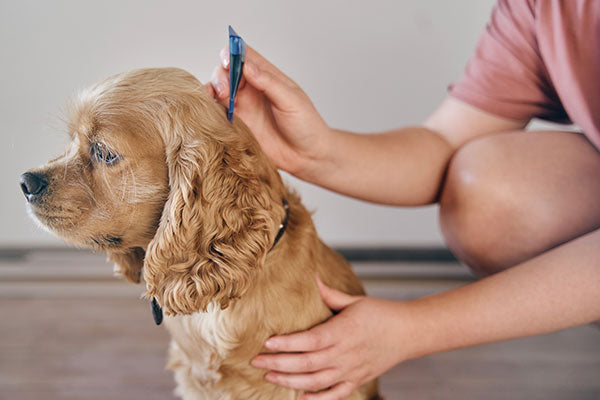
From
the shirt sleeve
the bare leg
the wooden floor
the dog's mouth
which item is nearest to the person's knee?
the bare leg

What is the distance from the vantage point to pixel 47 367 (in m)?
1.53

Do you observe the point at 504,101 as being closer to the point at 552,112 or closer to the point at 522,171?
the point at 552,112

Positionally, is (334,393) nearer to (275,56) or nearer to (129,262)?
(129,262)

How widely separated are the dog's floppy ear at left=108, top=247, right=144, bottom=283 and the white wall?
0.50ft

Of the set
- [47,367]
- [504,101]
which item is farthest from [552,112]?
[47,367]

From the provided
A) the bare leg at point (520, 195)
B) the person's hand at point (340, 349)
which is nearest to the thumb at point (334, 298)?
the person's hand at point (340, 349)

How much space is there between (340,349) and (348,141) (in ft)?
1.52

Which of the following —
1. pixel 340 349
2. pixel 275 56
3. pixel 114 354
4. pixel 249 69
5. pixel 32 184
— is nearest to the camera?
pixel 32 184

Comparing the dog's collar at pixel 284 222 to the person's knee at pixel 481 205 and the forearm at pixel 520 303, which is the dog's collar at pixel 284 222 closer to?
the forearm at pixel 520 303

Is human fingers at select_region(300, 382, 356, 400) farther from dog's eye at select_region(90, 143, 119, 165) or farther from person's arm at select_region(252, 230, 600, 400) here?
dog's eye at select_region(90, 143, 119, 165)

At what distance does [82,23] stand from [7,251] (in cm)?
73

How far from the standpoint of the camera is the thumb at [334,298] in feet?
3.28

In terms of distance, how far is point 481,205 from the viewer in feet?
3.92

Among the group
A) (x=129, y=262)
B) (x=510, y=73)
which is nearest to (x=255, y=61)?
(x=129, y=262)
